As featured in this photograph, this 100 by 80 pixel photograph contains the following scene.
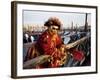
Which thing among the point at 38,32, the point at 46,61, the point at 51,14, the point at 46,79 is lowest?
the point at 46,79

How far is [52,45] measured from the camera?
80.2 inches

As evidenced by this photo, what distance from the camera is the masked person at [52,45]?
2002mm

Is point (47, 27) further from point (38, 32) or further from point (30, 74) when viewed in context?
point (30, 74)

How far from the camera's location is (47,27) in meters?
2.02

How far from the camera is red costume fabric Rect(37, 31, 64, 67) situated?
200cm

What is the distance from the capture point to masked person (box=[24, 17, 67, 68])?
2002 millimetres

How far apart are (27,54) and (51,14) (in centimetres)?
38

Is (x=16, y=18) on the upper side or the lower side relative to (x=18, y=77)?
upper

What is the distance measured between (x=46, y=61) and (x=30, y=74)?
17cm

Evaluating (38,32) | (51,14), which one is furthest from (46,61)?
(51,14)

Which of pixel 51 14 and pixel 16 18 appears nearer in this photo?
pixel 16 18

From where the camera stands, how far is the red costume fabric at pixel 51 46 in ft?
6.56

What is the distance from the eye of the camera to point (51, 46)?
2.03m

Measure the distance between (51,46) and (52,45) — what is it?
0.04ft
